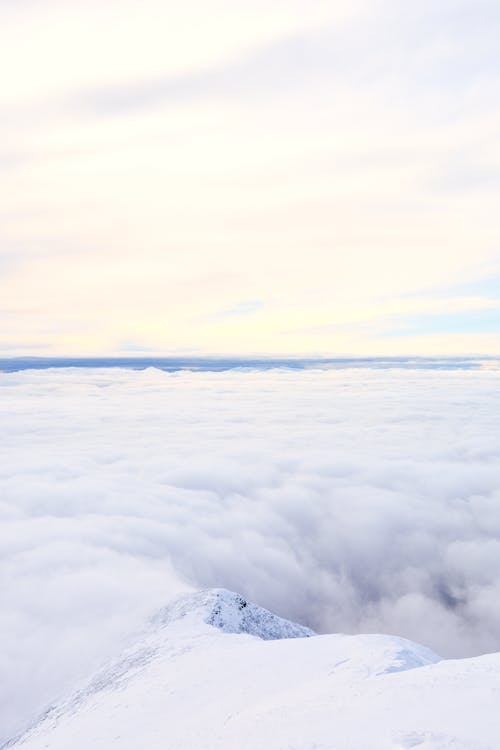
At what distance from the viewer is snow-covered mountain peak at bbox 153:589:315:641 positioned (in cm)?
4556

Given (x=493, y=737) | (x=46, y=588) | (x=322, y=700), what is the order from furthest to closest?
(x=46, y=588) < (x=322, y=700) < (x=493, y=737)

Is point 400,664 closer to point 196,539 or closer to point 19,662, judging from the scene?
point 19,662

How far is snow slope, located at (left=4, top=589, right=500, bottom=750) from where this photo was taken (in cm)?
1216

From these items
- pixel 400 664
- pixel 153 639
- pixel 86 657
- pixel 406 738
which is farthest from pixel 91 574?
pixel 406 738

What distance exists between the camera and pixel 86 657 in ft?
246

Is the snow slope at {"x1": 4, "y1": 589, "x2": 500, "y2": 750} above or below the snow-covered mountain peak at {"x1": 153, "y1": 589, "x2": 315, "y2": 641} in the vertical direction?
above

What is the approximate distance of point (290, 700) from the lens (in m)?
17.4

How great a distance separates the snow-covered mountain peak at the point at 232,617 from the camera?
45562 mm

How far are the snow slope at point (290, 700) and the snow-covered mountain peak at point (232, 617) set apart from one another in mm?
7927

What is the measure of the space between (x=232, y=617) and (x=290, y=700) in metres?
32.1

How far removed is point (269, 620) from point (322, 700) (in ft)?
113

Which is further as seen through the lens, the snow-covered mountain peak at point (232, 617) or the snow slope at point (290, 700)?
the snow-covered mountain peak at point (232, 617)

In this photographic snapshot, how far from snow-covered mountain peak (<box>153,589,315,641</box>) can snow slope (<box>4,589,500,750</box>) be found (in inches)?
312

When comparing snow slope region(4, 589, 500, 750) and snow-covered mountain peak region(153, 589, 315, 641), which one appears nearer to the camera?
snow slope region(4, 589, 500, 750)
